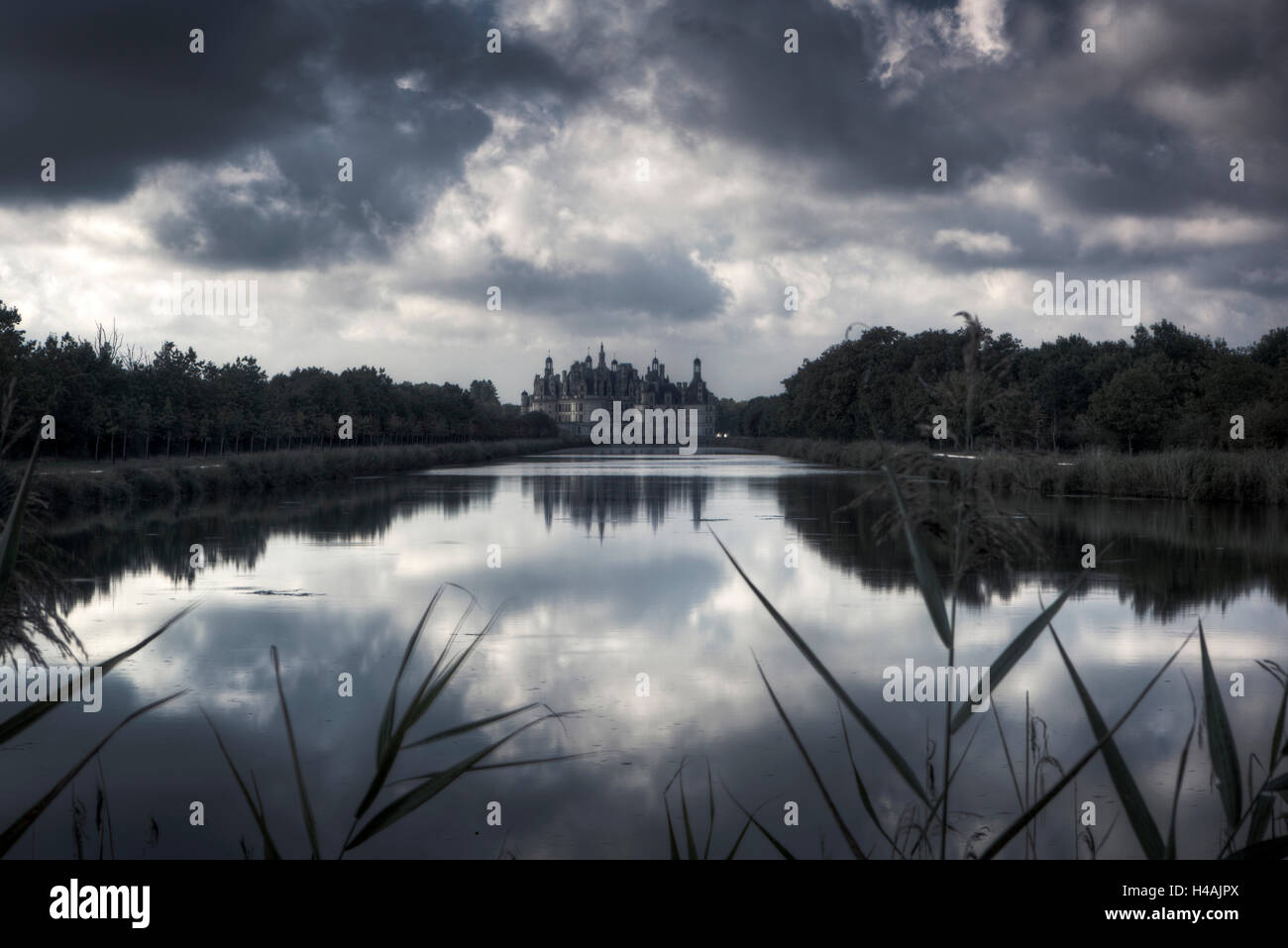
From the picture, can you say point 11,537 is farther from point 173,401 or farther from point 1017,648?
point 173,401

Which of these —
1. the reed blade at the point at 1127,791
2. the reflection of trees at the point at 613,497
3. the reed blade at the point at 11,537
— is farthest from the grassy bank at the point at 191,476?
the reed blade at the point at 1127,791

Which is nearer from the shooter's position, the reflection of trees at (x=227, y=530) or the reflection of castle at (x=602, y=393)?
the reflection of trees at (x=227, y=530)

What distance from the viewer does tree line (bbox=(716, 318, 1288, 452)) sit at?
142 ft

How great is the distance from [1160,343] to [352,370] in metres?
56.8

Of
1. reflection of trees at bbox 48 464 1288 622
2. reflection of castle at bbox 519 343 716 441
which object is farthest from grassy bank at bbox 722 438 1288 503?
reflection of castle at bbox 519 343 716 441

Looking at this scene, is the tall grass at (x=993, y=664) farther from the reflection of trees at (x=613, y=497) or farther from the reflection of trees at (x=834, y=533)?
the reflection of trees at (x=613, y=497)

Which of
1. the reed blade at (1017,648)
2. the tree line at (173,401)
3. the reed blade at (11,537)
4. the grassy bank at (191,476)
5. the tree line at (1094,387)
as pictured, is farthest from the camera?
the tree line at (1094,387)

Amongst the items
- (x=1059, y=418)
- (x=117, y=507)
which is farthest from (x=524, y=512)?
(x=1059, y=418)

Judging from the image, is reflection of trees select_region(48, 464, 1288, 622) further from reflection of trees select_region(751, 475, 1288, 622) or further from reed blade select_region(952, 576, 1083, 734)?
reed blade select_region(952, 576, 1083, 734)

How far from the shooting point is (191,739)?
23.9ft

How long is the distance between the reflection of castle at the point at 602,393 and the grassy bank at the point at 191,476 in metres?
126

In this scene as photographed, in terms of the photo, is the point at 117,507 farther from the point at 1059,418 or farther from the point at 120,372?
the point at 1059,418

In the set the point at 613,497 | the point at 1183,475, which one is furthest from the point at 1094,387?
the point at 613,497

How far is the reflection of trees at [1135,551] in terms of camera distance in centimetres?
1330
